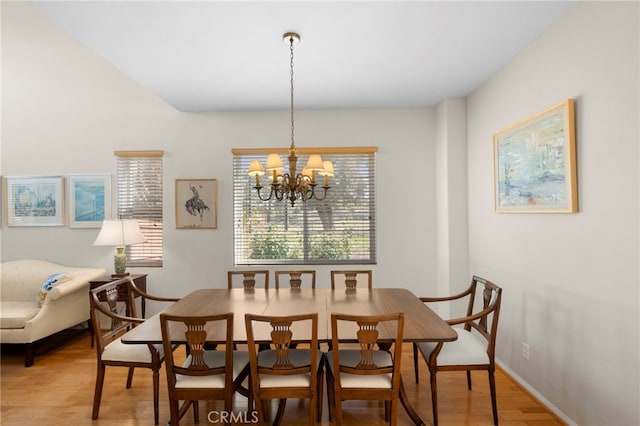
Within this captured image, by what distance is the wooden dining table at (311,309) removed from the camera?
1.97 m

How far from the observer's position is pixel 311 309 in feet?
8.23

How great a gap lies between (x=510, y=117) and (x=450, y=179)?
98 centimetres

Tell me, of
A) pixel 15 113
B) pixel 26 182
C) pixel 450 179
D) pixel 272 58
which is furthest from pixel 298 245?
pixel 15 113

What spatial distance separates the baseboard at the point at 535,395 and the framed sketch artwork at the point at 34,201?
497 centimetres

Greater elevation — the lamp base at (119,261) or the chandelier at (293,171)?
the chandelier at (293,171)

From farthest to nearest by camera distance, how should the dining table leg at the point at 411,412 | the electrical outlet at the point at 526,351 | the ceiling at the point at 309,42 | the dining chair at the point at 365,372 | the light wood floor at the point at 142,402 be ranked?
1. the electrical outlet at the point at 526,351
2. the light wood floor at the point at 142,402
3. the dining table leg at the point at 411,412
4. the ceiling at the point at 309,42
5. the dining chair at the point at 365,372

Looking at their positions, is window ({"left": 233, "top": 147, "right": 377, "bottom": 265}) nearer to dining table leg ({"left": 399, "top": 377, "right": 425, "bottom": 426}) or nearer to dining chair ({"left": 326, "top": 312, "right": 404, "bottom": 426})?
dining table leg ({"left": 399, "top": 377, "right": 425, "bottom": 426})

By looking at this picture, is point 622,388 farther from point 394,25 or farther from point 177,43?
point 177,43

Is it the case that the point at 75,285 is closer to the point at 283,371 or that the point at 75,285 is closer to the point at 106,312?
the point at 106,312

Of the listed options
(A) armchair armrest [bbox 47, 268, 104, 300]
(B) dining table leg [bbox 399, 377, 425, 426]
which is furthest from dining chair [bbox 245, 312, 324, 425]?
(A) armchair armrest [bbox 47, 268, 104, 300]

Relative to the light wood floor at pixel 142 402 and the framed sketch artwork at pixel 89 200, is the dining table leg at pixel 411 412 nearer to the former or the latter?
the light wood floor at pixel 142 402

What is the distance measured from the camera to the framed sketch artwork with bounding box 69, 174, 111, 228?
424 cm

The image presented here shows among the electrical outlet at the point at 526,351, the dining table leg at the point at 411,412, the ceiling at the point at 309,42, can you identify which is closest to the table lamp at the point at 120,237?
the ceiling at the point at 309,42

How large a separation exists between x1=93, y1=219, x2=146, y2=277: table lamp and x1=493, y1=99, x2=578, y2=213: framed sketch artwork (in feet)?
12.1
